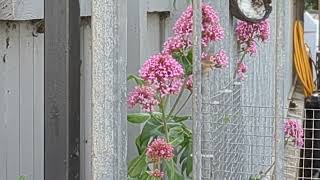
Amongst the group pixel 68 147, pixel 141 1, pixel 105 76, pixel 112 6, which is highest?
pixel 141 1

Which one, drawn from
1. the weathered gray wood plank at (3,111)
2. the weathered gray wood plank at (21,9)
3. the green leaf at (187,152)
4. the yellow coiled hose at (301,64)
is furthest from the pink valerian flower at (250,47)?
the yellow coiled hose at (301,64)

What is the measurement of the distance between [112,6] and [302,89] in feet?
33.0

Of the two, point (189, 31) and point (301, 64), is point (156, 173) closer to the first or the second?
point (189, 31)

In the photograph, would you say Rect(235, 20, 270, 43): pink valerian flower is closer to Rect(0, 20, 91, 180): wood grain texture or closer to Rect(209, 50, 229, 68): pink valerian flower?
Rect(209, 50, 229, 68): pink valerian flower

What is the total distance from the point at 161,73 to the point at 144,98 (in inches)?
4.3

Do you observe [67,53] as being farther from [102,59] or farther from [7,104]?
[7,104]

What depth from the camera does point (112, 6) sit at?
136 cm

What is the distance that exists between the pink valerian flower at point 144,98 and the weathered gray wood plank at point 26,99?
0.36 meters

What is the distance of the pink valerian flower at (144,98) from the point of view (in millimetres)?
1804

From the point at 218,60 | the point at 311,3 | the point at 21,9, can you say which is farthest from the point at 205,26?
the point at 311,3

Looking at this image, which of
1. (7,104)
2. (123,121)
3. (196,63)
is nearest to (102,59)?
(123,121)

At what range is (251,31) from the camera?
280cm

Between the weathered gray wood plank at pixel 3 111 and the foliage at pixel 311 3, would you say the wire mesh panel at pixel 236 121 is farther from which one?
the foliage at pixel 311 3

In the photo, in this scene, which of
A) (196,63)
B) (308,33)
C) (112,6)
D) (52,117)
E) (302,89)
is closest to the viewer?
(112,6)
